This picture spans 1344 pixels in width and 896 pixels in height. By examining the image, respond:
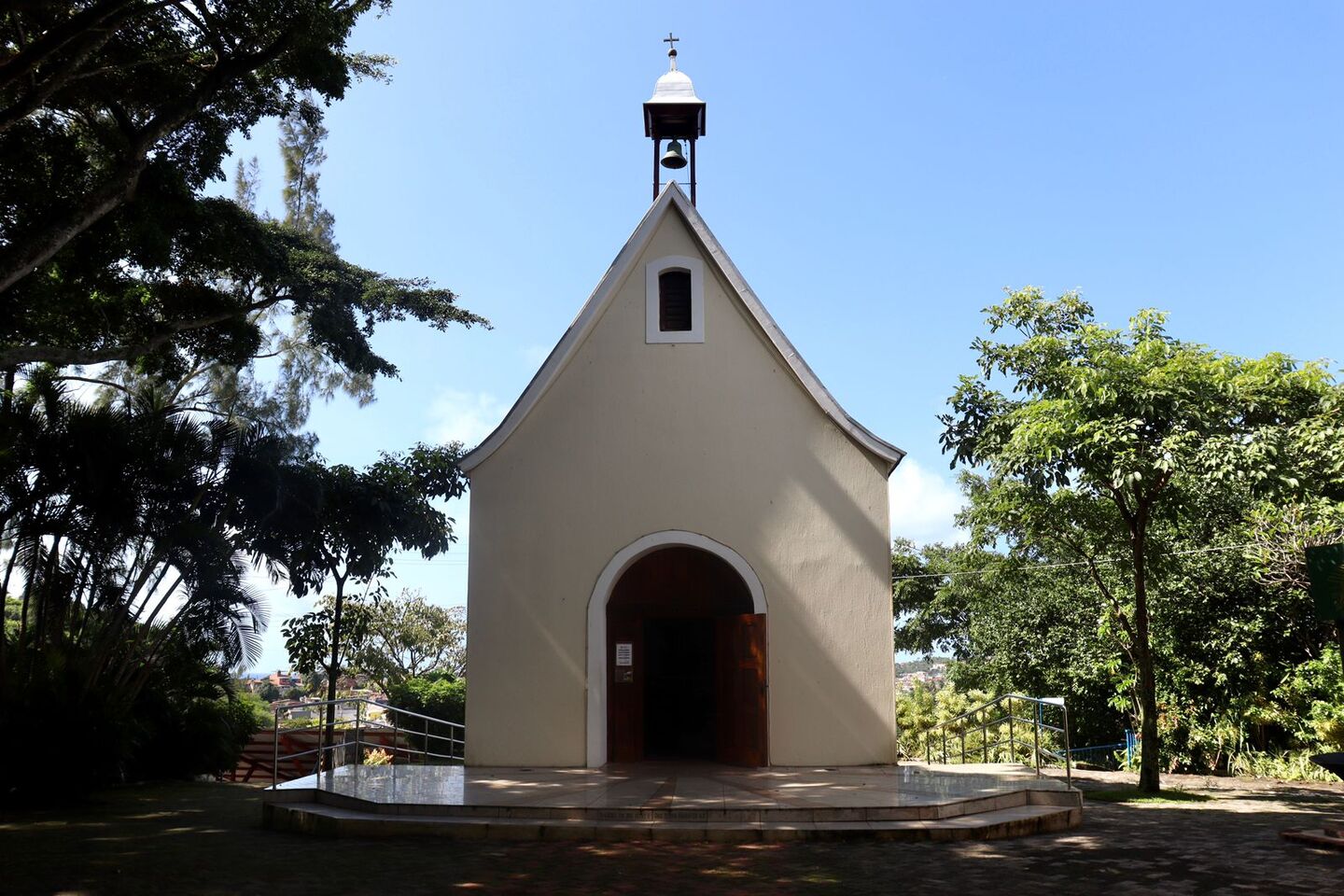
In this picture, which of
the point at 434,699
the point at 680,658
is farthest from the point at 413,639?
the point at 680,658

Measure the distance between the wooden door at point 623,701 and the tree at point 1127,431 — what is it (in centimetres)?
531

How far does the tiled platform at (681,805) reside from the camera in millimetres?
8453

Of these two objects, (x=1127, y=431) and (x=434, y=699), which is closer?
(x=1127, y=431)

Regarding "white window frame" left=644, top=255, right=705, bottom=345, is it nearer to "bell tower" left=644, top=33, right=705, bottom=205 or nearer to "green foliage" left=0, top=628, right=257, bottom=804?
"bell tower" left=644, top=33, right=705, bottom=205

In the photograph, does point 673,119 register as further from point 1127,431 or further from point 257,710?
point 257,710

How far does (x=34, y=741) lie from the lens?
456 inches

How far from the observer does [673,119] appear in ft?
A: 48.8

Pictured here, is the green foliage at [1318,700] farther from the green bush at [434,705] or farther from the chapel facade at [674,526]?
the green bush at [434,705]

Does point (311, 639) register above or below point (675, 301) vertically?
below

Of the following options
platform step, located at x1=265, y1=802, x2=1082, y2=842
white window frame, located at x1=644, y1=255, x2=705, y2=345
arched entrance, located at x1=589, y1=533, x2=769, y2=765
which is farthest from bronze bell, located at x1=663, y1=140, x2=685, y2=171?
platform step, located at x1=265, y1=802, x2=1082, y2=842

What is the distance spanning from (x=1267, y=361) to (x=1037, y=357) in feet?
9.35

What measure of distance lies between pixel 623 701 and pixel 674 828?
4.18 m

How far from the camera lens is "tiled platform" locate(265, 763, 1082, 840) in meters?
8.45

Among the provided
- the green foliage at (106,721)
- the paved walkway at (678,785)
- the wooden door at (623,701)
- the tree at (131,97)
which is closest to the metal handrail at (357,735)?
the paved walkway at (678,785)
